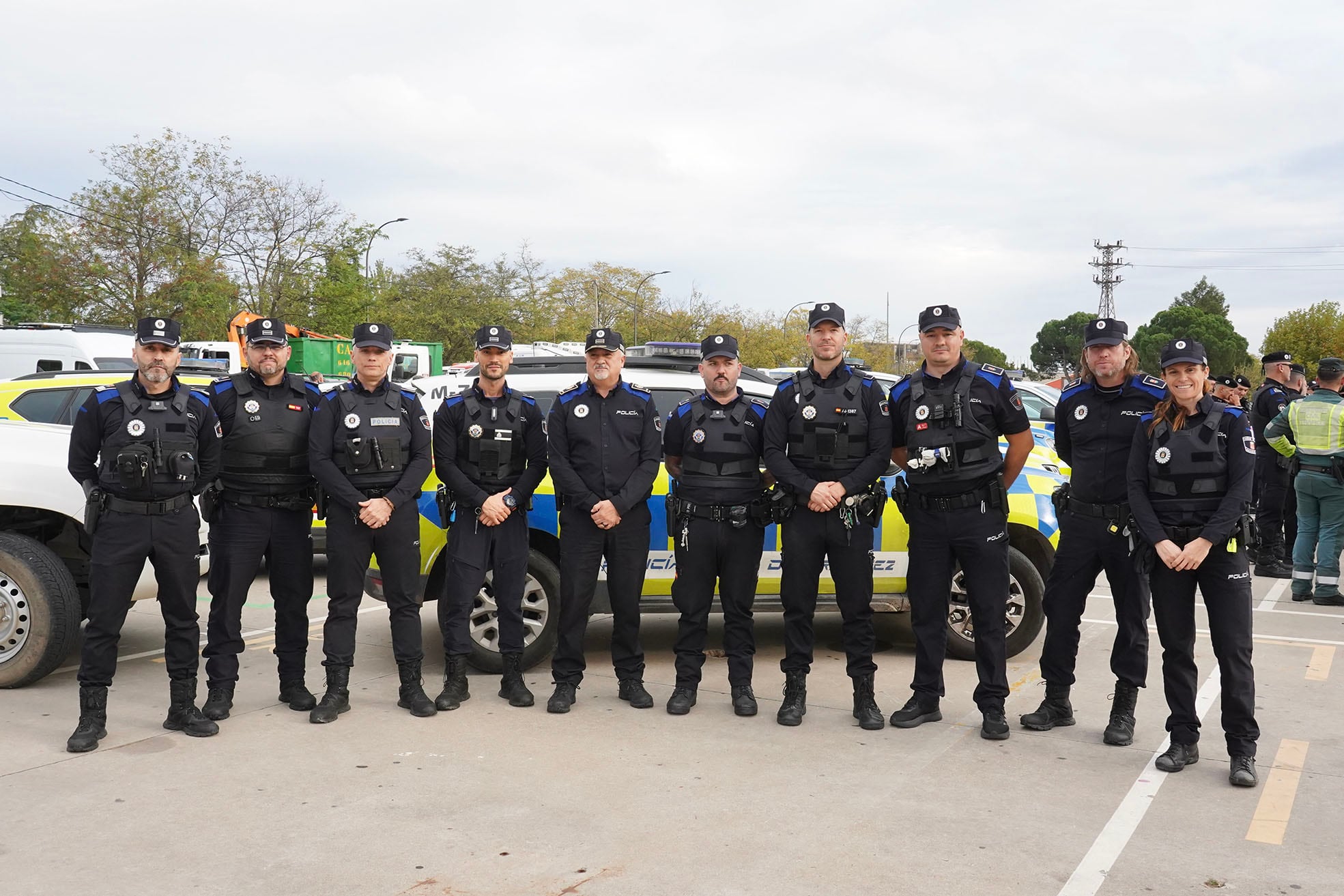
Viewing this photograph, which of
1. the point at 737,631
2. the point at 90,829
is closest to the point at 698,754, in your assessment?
the point at 737,631

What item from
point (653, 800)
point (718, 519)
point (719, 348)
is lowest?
point (653, 800)

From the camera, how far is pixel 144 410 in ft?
17.8

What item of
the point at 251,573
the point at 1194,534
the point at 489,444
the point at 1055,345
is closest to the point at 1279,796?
the point at 1194,534

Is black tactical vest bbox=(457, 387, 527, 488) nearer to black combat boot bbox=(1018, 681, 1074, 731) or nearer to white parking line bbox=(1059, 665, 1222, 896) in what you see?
black combat boot bbox=(1018, 681, 1074, 731)

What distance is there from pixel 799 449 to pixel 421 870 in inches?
114

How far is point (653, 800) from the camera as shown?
461 centimetres

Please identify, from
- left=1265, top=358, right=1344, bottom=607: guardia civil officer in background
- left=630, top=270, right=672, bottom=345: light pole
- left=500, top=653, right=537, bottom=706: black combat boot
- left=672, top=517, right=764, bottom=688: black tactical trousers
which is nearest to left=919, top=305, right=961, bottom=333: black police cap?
left=672, top=517, right=764, bottom=688: black tactical trousers

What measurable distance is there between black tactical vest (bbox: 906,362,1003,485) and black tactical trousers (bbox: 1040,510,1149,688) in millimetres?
523

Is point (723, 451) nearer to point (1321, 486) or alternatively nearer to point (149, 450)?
point (149, 450)

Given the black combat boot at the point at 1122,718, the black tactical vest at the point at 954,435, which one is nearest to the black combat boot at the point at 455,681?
the black tactical vest at the point at 954,435

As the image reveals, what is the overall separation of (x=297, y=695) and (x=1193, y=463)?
4603mm

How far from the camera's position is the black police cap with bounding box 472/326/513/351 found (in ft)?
20.0

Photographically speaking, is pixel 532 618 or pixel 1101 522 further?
pixel 532 618

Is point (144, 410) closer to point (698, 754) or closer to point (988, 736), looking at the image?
point (698, 754)
